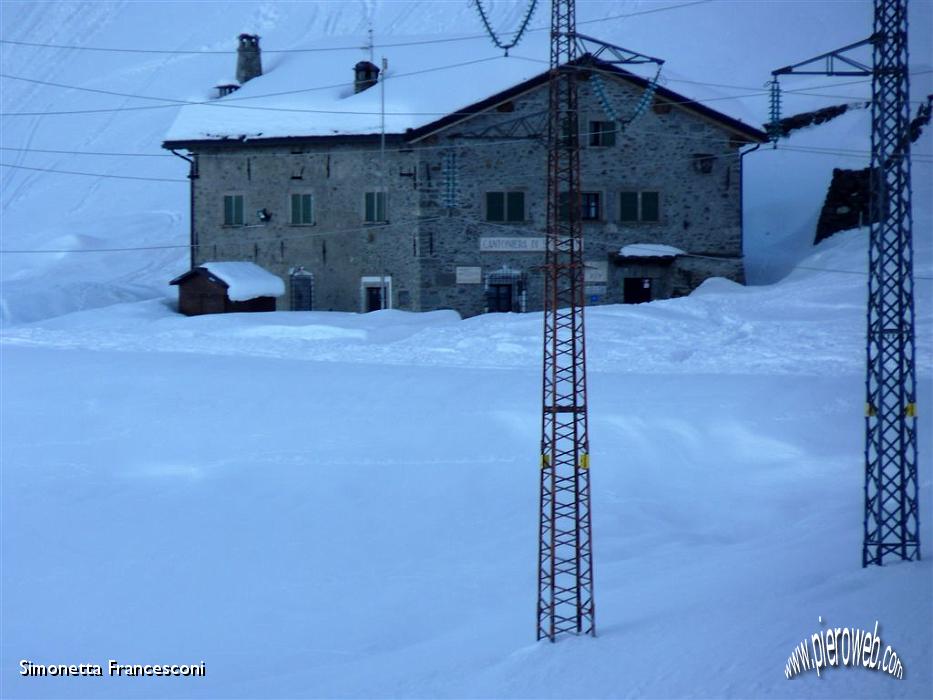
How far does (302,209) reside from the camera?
121ft

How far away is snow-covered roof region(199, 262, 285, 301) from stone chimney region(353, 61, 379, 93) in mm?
6542

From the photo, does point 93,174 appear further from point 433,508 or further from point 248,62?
point 433,508

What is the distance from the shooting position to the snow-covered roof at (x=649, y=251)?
35531 millimetres

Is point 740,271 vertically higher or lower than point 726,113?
lower

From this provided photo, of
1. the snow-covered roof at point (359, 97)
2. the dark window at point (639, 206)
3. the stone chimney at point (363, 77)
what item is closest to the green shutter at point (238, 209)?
the snow-covered roof at point (359, 97)

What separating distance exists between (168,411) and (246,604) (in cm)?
830

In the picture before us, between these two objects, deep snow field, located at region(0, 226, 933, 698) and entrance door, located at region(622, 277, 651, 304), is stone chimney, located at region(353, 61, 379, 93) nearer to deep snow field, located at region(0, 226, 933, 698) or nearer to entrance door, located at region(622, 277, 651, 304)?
deep snow field, located at region(0, 226, 933, 698)

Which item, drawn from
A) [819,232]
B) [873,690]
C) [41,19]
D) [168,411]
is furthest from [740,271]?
[41,19]

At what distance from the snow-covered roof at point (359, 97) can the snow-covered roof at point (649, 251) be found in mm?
3887

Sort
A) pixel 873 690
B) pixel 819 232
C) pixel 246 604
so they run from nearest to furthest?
pixel 873 690 → pixel 246 604 → pixel 819 232

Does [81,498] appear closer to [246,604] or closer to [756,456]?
[246,604]

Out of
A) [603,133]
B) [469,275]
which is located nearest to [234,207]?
[469,275]

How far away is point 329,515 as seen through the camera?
20781 mm

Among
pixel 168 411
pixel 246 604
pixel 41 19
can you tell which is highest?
pixel 41 19
